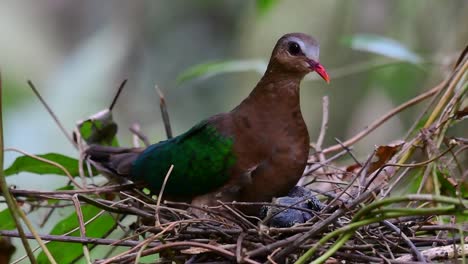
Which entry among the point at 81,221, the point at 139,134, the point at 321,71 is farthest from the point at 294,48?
the point at 81,221

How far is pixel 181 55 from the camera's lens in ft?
25.3

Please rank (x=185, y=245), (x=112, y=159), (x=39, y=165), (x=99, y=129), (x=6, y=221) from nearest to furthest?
1. (x=185, y=245)
2. (x=6, y=221)
3. (x=39, y=165)
4. (x=112, y=159)
5. (x=99, y=129)

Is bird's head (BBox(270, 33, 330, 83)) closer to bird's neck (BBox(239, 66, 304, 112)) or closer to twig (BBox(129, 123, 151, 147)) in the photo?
bird's neck (BBox(239, 66, 304, 112))

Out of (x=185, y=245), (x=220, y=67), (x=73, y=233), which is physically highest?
(x=220, y=67)

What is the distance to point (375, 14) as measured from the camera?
570 centimetres

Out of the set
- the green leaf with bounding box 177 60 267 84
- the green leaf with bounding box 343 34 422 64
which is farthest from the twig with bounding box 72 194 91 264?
the green leaf with bounding box 343 34 422 64

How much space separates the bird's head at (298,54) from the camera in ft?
9.50

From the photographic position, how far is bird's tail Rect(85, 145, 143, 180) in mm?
3107

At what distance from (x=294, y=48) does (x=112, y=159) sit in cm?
77

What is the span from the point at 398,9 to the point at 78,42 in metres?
3.51

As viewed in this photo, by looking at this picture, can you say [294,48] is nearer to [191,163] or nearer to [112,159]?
[191,163]

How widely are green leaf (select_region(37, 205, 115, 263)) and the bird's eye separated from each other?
81cm

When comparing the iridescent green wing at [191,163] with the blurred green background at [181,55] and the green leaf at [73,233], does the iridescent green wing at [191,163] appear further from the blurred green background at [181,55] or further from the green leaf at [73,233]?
the blurred green background at [181,55]

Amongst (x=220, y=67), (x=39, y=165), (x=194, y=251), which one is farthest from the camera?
(x=220, y=67)
